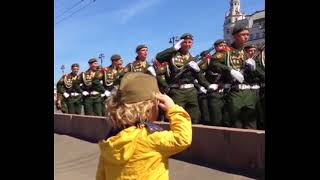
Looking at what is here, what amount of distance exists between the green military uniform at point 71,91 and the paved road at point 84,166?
10.8 feet

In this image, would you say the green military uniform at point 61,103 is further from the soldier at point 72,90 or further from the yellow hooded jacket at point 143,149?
the yellow hooded jacket at point 143,149

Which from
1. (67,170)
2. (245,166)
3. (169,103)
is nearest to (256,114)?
(245,166)

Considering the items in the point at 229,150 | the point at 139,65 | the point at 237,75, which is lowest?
the point at 229,150

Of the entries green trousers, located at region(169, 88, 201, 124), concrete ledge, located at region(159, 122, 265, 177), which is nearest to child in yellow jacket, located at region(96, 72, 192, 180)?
concrete ledge, located at region(159, 122, 265, 177)

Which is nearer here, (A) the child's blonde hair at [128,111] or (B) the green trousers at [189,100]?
(A) the child's blonde hair at [128,111]

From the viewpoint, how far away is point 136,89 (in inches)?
89.7

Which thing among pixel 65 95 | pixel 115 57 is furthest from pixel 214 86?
pixel 65 95

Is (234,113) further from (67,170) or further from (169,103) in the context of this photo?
(169,103)

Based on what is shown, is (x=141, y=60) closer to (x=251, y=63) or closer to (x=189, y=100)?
(x=189, y=100)

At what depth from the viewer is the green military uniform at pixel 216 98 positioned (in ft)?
27.7

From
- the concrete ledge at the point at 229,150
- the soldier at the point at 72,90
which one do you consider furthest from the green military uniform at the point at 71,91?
the concrete ledge at the point at 229,150

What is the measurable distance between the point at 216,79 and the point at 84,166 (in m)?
2.47

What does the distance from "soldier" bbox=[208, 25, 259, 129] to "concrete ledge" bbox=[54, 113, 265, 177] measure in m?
0.82
